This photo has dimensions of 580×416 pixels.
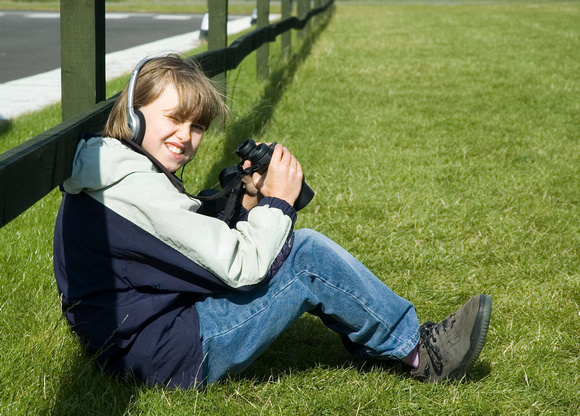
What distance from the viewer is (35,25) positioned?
16.5 m

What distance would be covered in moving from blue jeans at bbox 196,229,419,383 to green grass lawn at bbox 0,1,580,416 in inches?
7.0

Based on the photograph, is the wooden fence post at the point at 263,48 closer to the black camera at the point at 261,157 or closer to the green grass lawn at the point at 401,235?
the green grass lawn at the point at 401,235

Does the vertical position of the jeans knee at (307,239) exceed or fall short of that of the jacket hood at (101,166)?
it falls short

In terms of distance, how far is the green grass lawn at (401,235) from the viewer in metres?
2.52

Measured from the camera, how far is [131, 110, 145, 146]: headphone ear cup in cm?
230

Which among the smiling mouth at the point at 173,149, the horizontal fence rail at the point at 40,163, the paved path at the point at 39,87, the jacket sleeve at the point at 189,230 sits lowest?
the paved path at the point at 39,87

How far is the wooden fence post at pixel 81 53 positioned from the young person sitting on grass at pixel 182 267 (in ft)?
1.11

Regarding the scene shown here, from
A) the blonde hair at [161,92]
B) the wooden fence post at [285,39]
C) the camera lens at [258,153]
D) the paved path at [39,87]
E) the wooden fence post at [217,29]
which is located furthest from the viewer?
the wooden fence post at [285,39]

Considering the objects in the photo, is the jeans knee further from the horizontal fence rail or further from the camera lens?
the horizontal fence rail

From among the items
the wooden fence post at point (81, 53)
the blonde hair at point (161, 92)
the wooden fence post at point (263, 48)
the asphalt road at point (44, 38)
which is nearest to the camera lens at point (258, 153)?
the blonde hair at point (161, 92)

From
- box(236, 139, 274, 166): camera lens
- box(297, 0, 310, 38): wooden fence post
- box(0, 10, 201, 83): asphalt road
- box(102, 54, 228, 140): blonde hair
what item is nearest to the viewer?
box(102, 54, 228, 140): blonde hair

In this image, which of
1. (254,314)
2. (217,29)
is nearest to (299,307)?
(254,314)

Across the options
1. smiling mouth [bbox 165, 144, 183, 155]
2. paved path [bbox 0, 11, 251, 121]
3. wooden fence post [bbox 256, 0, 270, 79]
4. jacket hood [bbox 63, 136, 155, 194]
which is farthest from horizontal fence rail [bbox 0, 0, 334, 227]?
wooden fence post [bbox 256, 0, 270, 79]

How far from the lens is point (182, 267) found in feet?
7.17
